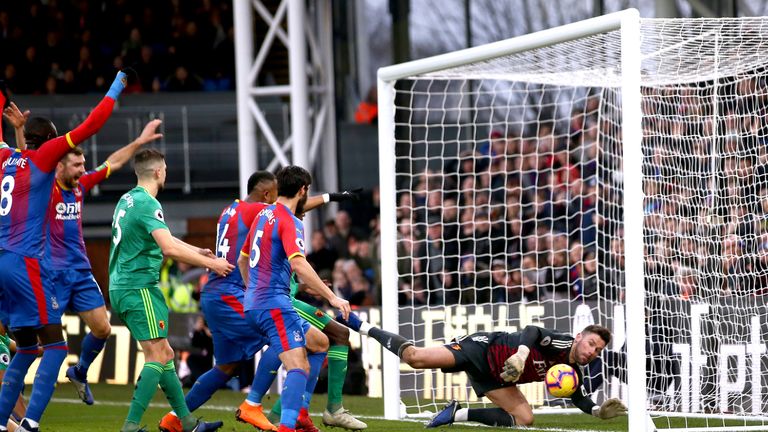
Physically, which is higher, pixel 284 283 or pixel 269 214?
pixel 269 214

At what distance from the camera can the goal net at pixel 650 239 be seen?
892 centimetres

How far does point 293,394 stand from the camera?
284 inches

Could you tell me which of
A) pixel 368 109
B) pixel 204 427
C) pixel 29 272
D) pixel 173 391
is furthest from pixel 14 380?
pixel 368 109

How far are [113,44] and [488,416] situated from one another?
1391cm

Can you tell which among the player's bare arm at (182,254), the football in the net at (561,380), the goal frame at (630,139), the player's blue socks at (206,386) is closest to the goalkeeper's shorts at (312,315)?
the player's blue socks at (206,386)

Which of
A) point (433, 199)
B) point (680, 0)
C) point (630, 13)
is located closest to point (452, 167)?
point (433, 199)

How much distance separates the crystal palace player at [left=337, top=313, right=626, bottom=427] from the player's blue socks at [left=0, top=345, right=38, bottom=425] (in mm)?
2109

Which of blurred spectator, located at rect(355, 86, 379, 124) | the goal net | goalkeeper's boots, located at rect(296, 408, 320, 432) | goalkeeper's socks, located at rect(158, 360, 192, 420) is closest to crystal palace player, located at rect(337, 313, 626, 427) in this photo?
the goal net

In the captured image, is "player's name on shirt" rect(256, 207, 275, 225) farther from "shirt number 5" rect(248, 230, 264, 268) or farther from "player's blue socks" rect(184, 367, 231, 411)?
"player's blue socks" rect(184, 367, 231, 411)

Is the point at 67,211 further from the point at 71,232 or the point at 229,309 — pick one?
the point at 229,309

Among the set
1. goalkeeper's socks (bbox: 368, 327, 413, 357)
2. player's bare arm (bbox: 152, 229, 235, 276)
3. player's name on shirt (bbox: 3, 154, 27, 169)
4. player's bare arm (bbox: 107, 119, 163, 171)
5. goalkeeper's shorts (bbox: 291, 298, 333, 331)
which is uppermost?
player's bare arm (bbox: 107, 119, 163, 171)

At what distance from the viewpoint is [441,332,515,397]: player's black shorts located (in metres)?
8.82

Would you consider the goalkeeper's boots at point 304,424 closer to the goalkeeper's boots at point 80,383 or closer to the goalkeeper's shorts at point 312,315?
the goalkeeper's shorts at point 312,315

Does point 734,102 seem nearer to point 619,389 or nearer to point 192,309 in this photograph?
point 619,389
